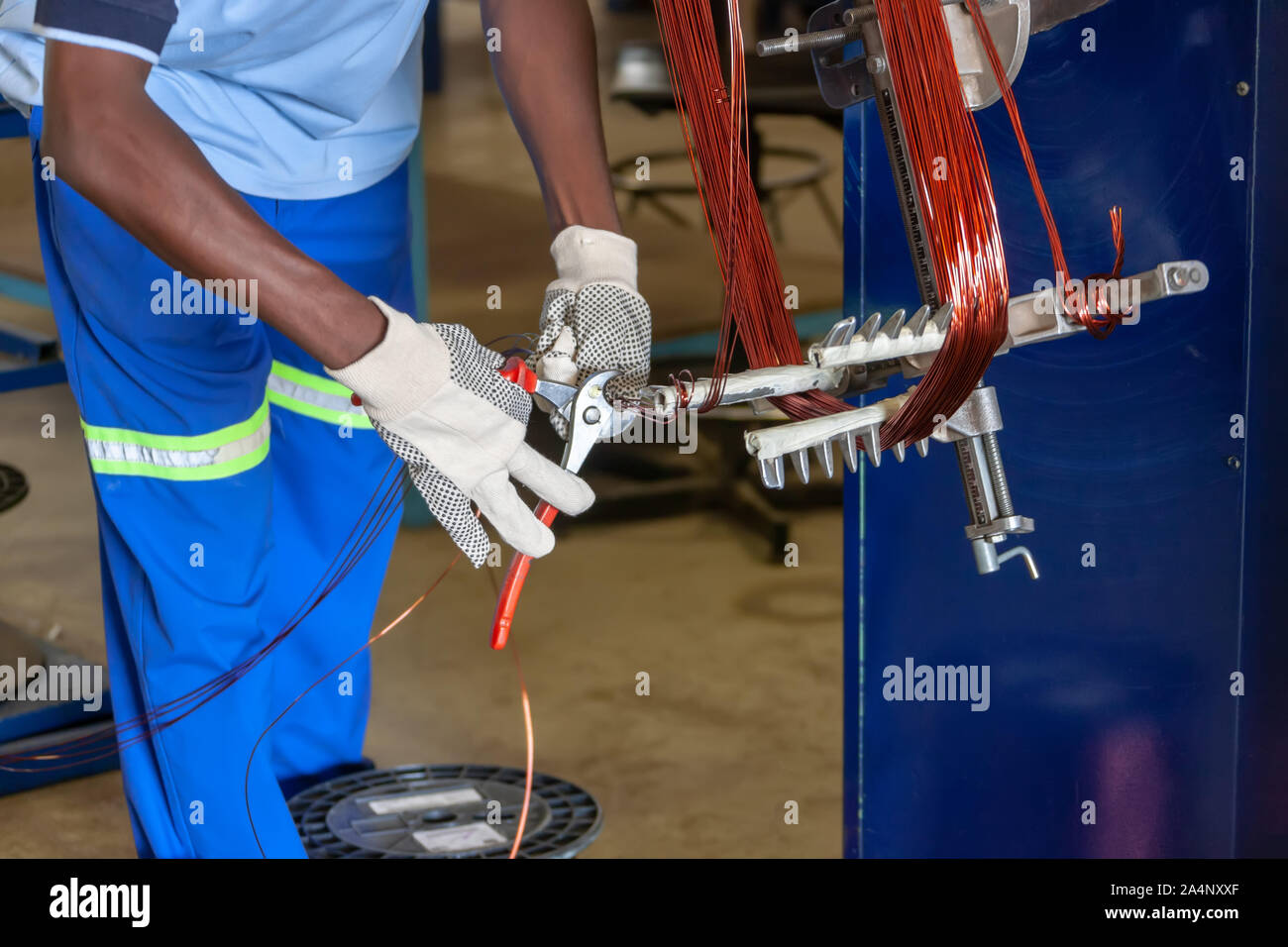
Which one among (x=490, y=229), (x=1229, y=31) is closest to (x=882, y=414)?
(x=1229, y=31)

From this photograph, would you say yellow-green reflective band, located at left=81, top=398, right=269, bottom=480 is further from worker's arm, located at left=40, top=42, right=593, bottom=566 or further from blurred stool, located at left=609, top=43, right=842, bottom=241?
blurred stool, located at left=609, top=43, right=842, bottom=241

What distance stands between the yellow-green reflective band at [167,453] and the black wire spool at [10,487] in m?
1.30

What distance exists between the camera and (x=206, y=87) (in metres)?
1.69

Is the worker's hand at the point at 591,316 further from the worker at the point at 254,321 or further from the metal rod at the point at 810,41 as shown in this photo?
the metal rod at the point at 810,41

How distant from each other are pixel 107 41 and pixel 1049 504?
1.08 m

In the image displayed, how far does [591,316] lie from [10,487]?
190 cm

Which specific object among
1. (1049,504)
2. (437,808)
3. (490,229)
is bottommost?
(437,808)

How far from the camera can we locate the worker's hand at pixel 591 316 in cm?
156

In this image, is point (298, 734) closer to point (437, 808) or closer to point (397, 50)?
point (437, 808)

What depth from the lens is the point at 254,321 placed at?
5.87ft

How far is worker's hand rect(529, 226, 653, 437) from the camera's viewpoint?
5.11 ft

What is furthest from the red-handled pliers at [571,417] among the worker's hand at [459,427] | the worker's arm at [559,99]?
the worker's arm at [559,99]

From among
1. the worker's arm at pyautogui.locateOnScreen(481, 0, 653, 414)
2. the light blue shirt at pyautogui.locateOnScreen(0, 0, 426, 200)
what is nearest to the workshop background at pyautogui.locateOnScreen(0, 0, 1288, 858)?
the worker's arm at pyautogui.locateOnScreen(481, 0, 653, 414)

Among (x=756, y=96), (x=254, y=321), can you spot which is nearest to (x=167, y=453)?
(x=254, y=321)
